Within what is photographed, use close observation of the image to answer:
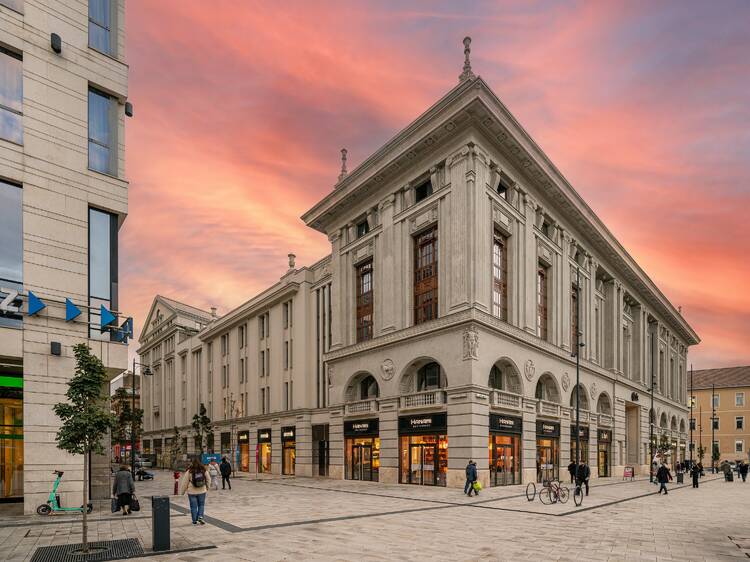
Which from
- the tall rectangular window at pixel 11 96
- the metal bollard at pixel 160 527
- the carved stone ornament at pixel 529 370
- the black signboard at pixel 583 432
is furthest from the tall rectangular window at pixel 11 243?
the black signboard at pixel 583 432

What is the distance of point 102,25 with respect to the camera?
22.9 m

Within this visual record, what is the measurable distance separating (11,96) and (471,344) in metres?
23.5

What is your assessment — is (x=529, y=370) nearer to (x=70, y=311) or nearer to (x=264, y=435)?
(x=70, y=311)

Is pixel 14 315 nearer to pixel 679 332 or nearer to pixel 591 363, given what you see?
pixel 591 363

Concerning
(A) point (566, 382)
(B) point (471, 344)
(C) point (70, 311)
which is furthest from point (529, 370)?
(C) point (70, 311)

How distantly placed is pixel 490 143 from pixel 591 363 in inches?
921

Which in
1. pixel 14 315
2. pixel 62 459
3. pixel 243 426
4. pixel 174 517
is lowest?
pixel 243 426

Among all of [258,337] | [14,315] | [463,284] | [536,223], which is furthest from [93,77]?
[258,337]

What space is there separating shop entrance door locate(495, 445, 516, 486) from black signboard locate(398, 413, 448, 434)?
11.8ft

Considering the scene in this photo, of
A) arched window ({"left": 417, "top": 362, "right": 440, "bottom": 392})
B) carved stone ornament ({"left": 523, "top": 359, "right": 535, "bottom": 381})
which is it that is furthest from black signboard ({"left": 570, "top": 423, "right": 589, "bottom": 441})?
arched window ({"left": 417, "top": 362, "right": 440, "bottom": 392})

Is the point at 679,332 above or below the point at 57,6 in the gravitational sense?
below

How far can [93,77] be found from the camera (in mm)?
21984

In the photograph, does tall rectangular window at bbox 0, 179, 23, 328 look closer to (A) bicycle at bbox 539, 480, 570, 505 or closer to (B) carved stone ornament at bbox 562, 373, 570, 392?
(A) bicycle at bbox 539, 480, 570, 505

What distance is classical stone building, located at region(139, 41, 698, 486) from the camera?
3259 centimetres
